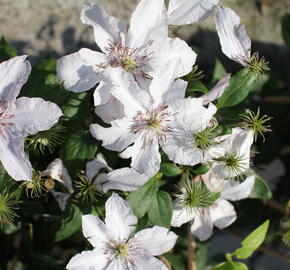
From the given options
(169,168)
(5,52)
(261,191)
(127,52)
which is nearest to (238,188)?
(261,191)

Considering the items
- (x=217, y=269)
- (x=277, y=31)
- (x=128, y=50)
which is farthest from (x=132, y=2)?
(x=217, y=269)

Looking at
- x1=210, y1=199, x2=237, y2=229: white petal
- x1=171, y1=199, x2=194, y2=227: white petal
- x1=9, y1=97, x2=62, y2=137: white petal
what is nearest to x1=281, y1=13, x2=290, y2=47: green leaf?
x1=210, y1=199, x2=237, y2=229: white petal

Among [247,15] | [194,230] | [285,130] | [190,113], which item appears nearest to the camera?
[190,113]

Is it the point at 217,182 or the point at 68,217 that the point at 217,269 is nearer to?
the point at 217,182

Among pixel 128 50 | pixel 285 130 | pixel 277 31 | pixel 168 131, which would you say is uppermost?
pixel 128 50

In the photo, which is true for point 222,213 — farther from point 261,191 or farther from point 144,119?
point 144,119

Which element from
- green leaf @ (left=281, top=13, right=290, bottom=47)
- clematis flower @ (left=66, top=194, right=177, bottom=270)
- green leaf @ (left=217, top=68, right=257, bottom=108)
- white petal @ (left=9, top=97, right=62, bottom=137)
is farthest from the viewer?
green leaf @ (left=281, top=13, right=290, bottom=47)

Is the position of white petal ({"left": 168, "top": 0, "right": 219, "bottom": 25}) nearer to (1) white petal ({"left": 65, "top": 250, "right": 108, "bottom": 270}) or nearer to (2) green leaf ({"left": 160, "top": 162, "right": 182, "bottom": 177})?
(2) green leaf ({"left": 160, "top": 162, "right": 182, "bottom": 177})
